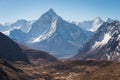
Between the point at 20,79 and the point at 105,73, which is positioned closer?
the point at 105,73

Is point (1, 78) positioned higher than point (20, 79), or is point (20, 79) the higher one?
point (20, 79)

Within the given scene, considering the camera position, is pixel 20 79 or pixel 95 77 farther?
pixel 20 79

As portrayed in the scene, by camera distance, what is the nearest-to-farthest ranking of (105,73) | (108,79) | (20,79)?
(108,79)
(105,73)
(20,79)

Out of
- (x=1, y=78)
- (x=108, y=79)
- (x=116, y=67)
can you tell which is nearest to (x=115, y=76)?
(x=108, y=79)

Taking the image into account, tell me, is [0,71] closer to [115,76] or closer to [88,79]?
[88,79]

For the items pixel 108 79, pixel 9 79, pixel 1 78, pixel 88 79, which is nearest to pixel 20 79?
pixel 9 79

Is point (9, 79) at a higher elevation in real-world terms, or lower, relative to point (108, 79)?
higher

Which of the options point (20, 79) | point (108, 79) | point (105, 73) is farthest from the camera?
point (20, 79)

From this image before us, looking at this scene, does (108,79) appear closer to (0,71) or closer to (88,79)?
(88,79)
